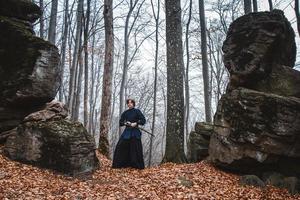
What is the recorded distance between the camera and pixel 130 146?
992 cm

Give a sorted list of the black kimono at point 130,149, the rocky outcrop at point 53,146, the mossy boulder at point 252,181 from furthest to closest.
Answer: the black kimono at point 130,149, the rocky outcrop at point 53,146, the mossy boulder at point 252,181

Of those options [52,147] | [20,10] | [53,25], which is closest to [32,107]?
[52,147]

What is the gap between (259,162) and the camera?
8688mm

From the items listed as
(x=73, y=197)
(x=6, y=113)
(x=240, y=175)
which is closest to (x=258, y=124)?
(x=240, y=175)

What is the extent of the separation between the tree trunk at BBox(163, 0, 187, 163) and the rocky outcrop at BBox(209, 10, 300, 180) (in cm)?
119

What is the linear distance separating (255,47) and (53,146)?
20.8 ft

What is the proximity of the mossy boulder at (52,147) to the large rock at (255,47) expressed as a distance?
4.96m

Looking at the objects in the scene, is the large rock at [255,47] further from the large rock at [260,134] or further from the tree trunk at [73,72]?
the tree trunk at [73,72]

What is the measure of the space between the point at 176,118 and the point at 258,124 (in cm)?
273

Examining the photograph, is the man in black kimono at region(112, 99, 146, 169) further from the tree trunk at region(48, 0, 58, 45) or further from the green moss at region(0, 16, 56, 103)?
the tree trunk at region(48, 0, 58, 45)

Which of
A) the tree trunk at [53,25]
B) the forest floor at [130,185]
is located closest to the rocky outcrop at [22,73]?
the forest floor at [130,185]

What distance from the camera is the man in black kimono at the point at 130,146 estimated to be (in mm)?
9781

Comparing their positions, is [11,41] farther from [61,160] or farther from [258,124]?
[258,124]

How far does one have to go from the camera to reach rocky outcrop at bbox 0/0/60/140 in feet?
32.0
